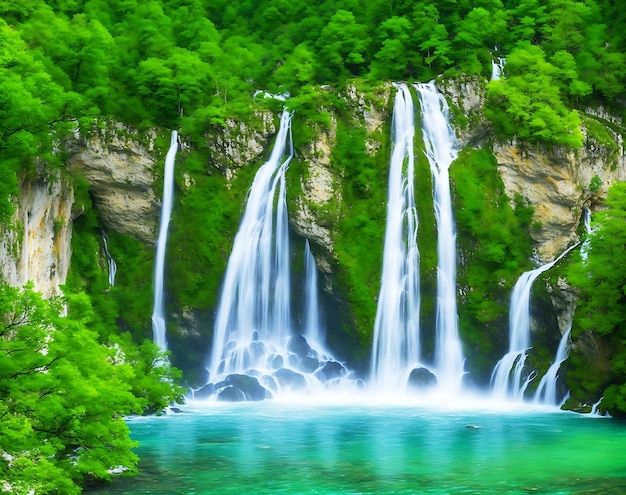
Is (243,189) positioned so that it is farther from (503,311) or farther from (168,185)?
(503,311)

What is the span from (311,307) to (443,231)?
6.82m

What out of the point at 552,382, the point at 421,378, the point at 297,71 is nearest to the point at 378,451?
the point at 552,382

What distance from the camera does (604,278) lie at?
27453mm

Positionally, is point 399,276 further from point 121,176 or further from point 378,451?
point 378,451

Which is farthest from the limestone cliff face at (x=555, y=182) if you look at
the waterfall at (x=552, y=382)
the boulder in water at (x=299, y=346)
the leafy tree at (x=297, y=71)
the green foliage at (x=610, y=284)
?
the boulder in water at (x=299, y=346)

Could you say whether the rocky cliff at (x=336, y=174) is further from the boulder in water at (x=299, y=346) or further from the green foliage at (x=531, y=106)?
the boulder in water at (x=299, y=346)

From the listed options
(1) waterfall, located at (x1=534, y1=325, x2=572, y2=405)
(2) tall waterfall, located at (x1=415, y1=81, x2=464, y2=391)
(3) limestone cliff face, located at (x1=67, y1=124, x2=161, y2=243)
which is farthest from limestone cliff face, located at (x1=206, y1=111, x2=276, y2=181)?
(1) waterfall, located at (x1=534, y1=325, x2=572, y2=405)

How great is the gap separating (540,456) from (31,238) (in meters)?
19.0

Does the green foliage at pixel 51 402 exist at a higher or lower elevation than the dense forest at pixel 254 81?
lower

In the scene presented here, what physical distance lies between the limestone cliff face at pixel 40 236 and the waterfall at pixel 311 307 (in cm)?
1039

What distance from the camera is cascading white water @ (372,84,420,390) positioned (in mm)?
33125

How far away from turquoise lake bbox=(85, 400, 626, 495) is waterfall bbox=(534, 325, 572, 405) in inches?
36.7

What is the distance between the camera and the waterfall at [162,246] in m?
35.4

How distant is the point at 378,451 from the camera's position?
2147cm
